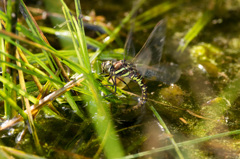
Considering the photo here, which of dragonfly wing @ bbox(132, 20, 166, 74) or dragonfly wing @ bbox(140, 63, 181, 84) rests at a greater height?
dragonfly wing @ bbox(132, 20, 166, 74)

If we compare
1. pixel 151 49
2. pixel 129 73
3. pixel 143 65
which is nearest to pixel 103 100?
pixel 129 73

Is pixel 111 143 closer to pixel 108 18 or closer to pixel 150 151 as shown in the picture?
pixel 150 151

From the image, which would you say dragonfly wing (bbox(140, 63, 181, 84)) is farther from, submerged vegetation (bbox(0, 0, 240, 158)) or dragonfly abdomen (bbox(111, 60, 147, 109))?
dragonfly abdomen (bbox(111, 60, 147, 109))

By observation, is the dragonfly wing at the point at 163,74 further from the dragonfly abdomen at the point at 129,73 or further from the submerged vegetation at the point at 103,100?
the dragonfly abdomen at the point at 129,73

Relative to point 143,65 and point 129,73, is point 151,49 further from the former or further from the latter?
point 129,73

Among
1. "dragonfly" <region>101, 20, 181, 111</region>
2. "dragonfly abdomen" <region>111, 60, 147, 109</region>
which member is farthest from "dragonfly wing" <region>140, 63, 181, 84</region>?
Answer: "dragonfly abdomen" <region>111, 60, 147, 109</region>
